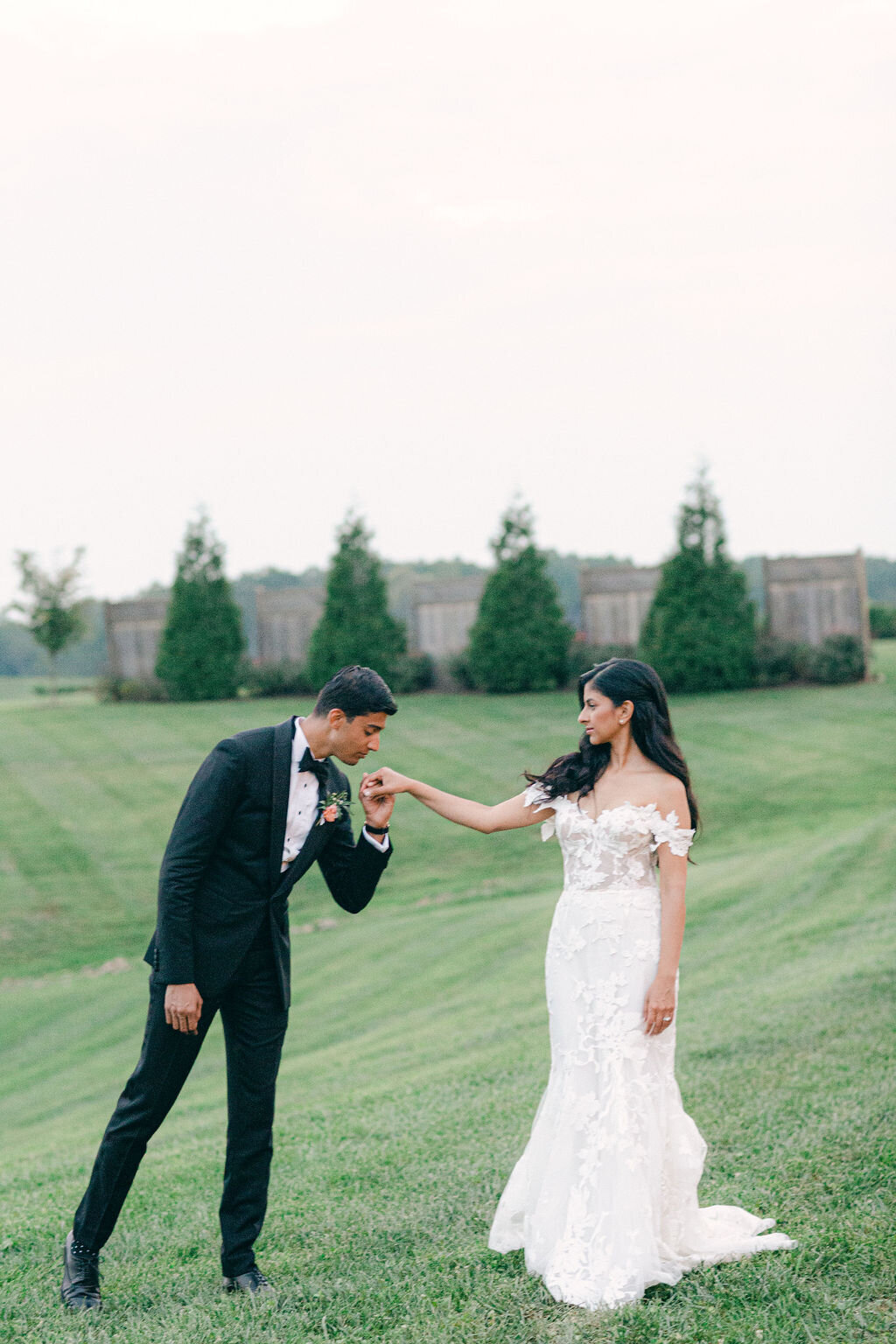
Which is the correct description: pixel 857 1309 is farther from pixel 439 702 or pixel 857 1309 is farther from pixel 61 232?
pixel 439 702

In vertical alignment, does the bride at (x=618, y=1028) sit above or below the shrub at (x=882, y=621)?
below

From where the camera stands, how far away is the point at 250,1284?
3.88m

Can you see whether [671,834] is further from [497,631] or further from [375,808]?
[497,631]

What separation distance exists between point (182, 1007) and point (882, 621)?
29995 millimetres

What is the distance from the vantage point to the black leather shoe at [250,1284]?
384cm

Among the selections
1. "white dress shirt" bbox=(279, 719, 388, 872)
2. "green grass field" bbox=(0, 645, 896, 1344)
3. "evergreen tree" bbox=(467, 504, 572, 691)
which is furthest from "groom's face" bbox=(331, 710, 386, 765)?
"evergreen tree" bbox=(467, 504, 572, 691)

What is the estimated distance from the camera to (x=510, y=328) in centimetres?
2045

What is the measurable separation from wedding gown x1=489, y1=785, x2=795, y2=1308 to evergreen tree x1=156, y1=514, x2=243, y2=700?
23.8 meters

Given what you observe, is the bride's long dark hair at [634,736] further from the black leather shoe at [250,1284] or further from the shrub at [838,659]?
the shrub at [838,659]

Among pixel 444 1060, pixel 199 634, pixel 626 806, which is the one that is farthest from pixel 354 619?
pixel 626 806

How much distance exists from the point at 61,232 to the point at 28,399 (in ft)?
16.8

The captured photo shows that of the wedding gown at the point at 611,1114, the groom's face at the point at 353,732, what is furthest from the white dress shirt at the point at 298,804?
the wedding gown at the point at 611,1114

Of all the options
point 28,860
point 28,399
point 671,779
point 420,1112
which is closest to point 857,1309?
point 671,779

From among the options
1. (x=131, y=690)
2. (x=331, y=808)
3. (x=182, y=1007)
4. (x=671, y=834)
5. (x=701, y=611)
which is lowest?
(x=182, y=1007)
